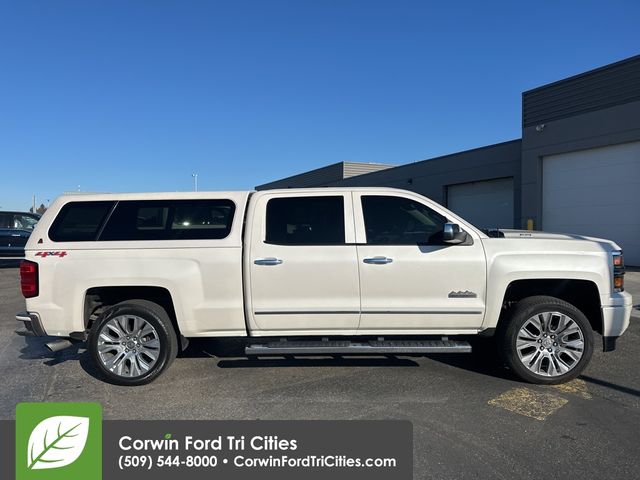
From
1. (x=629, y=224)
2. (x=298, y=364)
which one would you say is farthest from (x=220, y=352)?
(x=629, y=224)

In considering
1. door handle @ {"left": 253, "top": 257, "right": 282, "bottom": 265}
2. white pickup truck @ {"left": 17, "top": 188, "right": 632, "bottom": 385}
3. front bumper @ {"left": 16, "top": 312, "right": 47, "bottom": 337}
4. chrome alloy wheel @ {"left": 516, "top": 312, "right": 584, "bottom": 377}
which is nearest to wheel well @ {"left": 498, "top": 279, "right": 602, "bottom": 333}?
white pickup truck @ {"left": 17, "top": 188, "right": 632, "bottom": 385}

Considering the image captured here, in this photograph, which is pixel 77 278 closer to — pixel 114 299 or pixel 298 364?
pixel 114 299

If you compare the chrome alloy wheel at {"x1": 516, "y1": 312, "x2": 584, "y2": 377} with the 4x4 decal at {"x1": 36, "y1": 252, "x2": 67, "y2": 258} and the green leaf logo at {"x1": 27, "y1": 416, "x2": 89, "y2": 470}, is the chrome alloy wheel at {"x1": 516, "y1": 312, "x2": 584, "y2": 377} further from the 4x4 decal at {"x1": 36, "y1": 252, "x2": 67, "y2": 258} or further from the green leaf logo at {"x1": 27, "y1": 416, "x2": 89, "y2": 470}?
the 4x4 decal at {"x1": 36, "y1": 252, "x2": 67, "y2": 258}

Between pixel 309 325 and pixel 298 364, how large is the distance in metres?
0.79

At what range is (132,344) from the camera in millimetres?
4703

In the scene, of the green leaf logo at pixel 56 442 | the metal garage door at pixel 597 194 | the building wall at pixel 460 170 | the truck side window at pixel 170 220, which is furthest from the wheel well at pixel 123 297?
the building wall at pixel 460 170

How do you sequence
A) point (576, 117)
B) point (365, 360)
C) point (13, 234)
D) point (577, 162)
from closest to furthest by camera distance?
point (365, 360) → point (13, 234) → point (576, 117) → point (577, 162)

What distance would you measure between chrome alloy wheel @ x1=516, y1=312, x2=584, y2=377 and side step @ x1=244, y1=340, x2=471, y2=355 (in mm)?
586

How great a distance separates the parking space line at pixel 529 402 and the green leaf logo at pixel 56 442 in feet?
10.7

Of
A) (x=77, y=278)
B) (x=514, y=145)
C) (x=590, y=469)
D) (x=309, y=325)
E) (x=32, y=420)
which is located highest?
(x=514, y=145)

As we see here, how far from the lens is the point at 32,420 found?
325cm

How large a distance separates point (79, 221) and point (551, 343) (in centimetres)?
484

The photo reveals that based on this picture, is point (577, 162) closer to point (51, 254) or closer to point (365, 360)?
point (365, 360)

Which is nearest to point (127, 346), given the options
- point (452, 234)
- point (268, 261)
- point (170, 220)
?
point (170, 220)
